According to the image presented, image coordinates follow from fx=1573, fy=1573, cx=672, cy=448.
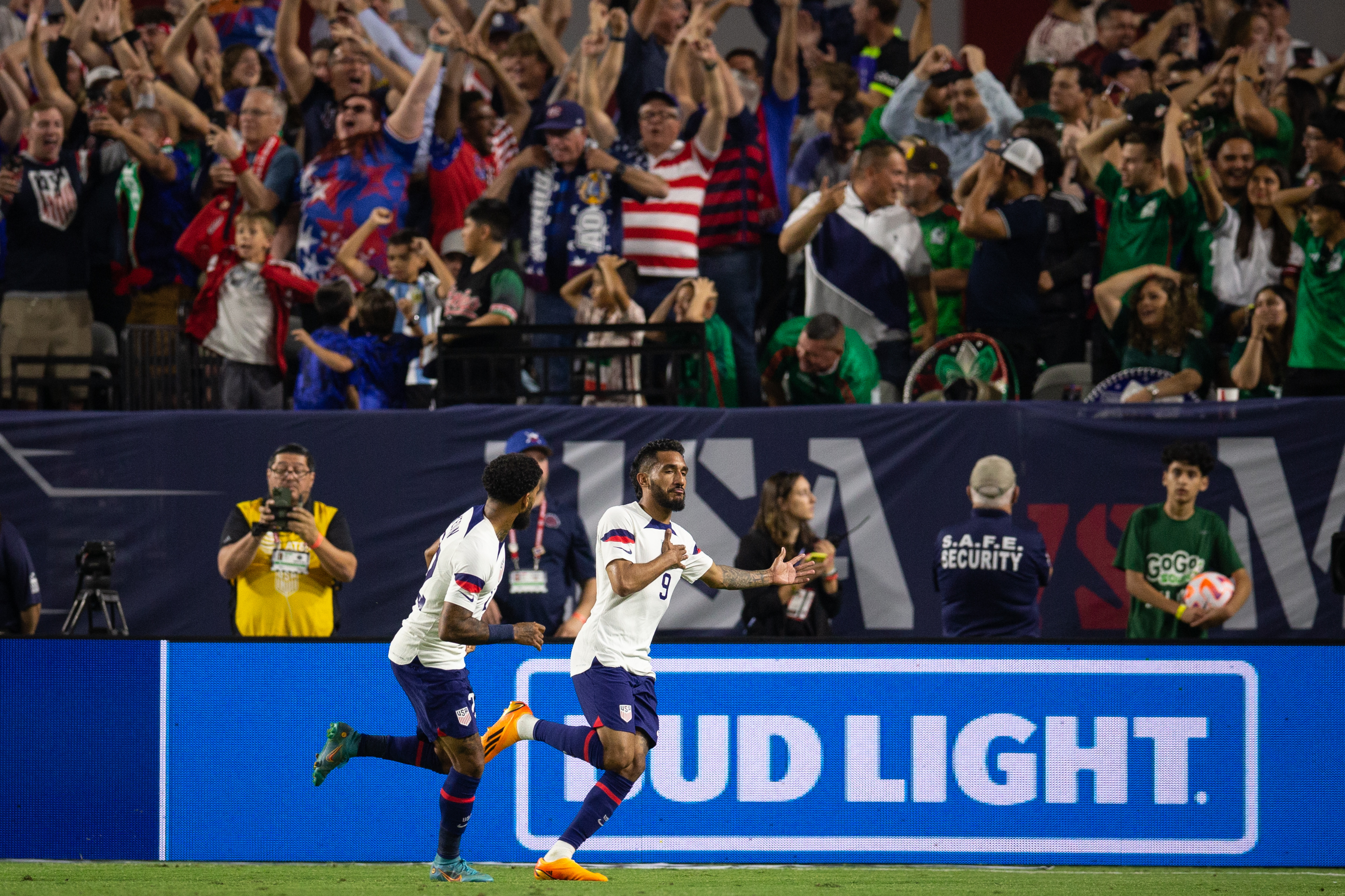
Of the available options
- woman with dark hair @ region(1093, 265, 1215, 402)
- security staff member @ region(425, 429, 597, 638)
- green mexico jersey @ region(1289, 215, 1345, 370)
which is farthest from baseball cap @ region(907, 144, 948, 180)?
security staff member @ region(425, 429, 597, 638)

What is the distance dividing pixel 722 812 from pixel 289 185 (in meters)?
6.74

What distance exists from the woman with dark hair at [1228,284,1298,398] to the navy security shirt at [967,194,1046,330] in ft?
4.53

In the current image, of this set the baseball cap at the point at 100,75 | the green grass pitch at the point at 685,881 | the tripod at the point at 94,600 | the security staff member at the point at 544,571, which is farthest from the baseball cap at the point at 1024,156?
the baseball cap at the point at 100,75

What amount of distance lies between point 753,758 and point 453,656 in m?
1.71

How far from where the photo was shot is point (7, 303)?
12203mm

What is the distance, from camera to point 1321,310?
1003 cm

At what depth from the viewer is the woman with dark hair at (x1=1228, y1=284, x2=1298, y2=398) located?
10.1m

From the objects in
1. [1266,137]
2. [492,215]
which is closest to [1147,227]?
[1266,137]

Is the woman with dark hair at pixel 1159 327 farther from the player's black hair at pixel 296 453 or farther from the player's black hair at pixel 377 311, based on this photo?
the player's black hair at pixel 296 453

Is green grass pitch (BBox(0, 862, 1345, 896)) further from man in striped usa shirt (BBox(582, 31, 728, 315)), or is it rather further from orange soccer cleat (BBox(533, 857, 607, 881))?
man in striped usa shirt (BBox(582, 31, 728, 315))

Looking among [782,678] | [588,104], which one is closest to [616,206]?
[588,104]

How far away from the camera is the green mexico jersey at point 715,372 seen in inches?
426

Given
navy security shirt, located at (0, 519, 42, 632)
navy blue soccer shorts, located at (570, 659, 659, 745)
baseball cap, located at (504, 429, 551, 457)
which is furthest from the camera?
baseball cap, located at (504, 429, 551, 457)

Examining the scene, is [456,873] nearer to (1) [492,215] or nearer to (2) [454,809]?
(2) [454,809]
